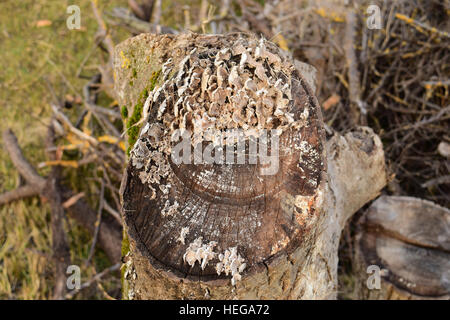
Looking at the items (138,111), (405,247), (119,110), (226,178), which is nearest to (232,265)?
(226,178)

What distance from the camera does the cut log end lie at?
107 cm

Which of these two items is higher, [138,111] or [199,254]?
[138,111]

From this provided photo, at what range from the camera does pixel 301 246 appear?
3.70 ft

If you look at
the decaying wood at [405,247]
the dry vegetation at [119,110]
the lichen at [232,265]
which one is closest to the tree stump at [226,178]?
the lichen at [232,265]

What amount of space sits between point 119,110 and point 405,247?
2062 mm

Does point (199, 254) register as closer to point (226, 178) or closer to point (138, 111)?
point (226, 178)

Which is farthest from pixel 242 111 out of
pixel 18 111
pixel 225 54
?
pixel 18 111

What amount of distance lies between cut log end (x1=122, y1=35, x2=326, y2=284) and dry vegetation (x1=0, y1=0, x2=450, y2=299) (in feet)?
4.23

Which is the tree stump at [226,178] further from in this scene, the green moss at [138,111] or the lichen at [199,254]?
the green moss at [138,111]

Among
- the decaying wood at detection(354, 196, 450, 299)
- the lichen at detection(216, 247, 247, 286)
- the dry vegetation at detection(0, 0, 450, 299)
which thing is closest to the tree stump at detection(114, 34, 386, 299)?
the lichen at detection(216, 247, 247, 286)

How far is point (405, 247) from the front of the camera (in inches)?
82.8

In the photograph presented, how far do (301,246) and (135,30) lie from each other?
2698 mm

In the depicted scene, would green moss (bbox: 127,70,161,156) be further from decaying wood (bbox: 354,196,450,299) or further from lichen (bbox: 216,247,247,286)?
decaying wood (bbox: 354,196,450,299)

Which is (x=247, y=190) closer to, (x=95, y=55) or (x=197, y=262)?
(x=197, y=262)
